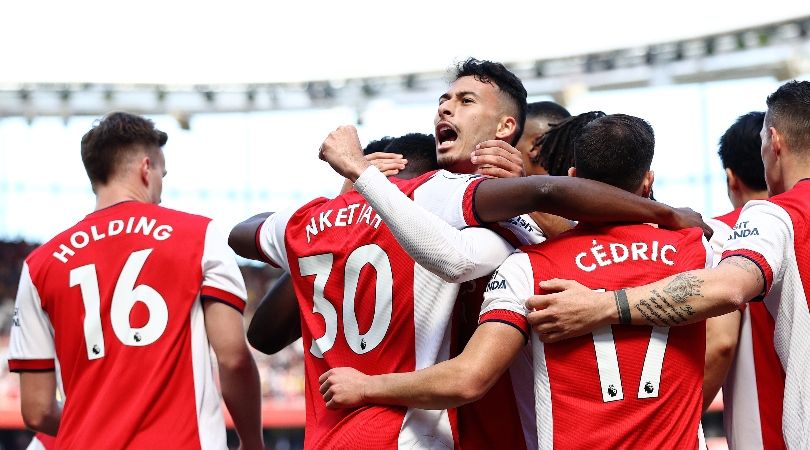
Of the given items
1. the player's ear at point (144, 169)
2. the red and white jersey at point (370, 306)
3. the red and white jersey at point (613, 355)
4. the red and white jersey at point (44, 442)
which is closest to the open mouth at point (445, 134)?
the red and white jersey at point (370, 306)

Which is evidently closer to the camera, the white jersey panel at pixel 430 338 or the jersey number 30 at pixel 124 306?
the white jersey panel at pixel 430 338

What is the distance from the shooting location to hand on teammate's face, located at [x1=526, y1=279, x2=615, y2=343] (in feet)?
10.7

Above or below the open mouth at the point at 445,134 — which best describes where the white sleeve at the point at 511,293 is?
below

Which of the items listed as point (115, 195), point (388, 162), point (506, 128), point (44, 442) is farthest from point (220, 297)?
point (506, 128)

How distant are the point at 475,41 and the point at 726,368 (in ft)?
67.6

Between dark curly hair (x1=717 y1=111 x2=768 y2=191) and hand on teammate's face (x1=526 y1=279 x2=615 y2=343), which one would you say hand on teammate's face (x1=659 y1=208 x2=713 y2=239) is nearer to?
hand on teammate's face (x1=526 y1=279 x2=615 y2=343)

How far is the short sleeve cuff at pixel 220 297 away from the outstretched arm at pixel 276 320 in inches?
7.3

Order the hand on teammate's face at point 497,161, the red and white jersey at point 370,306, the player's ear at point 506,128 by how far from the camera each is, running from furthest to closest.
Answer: the player's ear at point 506,128, the hand on teammate's face at point 497,161, the red and white jersey at point 370,306

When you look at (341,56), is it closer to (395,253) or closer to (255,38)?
(255,38)

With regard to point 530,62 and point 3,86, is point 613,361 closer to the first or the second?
point 530,62

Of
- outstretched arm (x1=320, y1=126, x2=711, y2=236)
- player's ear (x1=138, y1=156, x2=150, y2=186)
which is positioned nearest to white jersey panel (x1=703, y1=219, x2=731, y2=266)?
outstretched arm (x1=320, y1=126, x2=711, y2=236)

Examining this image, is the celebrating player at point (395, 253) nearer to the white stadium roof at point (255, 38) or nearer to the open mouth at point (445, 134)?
the open mouth at point (445, 134)

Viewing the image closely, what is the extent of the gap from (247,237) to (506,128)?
1.16 metres

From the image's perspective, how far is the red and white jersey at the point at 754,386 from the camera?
12.5ft
